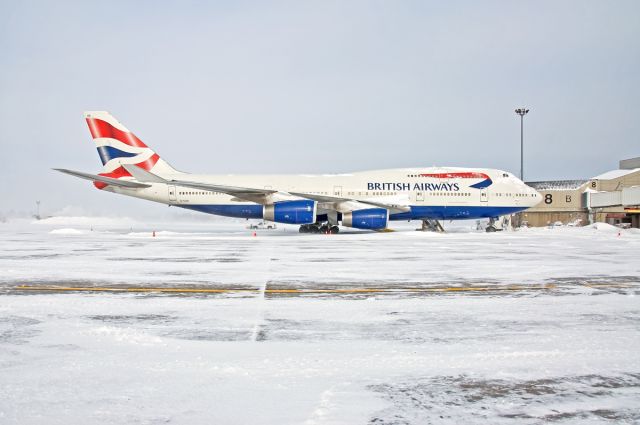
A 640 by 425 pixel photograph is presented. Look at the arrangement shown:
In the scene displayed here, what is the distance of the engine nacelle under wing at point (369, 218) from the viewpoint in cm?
2858

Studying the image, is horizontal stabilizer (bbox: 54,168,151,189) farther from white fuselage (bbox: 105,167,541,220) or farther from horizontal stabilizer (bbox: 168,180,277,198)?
horizontal stabilizer (bbox: 168,180,277,198)

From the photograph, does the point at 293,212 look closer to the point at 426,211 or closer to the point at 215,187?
the point at 215,187

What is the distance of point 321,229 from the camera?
32.1 m

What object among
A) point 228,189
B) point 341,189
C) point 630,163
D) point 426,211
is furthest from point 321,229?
point 630,163

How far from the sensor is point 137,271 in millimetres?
11195

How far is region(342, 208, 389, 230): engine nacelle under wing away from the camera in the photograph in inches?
1125

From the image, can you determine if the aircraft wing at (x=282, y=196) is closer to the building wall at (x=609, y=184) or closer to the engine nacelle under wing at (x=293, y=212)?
the engine nacelle under wing at (x=293, y=212)

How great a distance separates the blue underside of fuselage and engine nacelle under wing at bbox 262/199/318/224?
10.7 ft

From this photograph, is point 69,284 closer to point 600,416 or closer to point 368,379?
point 368,379

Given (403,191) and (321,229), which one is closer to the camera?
(403,191)

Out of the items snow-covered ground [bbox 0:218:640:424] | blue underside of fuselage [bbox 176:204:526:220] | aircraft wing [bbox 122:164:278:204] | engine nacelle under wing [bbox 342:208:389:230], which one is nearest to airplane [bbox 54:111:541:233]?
blue underside of fuselage [bbox 176:204:526:220]

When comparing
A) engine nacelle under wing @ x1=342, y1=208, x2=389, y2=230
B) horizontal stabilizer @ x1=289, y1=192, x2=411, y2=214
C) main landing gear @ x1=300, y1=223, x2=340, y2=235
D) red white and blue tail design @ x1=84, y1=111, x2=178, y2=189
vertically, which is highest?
red white and blue tail design @ x1=84, y1=111, x2=178, y2=189

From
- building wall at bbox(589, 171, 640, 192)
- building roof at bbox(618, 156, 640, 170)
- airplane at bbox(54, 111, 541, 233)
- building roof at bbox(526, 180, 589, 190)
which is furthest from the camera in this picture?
building roof at bbox(618, 156, 640, 170)

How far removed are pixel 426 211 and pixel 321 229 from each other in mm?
6617
